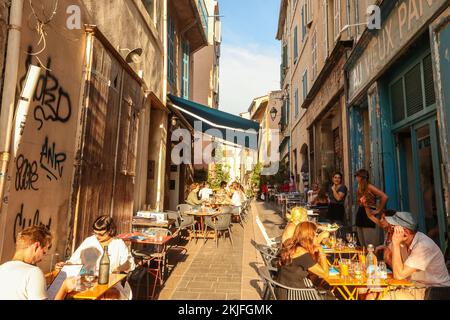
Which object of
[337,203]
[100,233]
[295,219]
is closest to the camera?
[100,233]

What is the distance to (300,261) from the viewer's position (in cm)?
292

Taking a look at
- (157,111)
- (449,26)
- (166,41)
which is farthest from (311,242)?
(166,41)

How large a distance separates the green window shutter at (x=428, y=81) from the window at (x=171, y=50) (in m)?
7.19

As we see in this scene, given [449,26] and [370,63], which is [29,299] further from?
[370,63]

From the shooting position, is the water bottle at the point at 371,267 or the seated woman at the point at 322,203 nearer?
the water bottle at the point at 371,267

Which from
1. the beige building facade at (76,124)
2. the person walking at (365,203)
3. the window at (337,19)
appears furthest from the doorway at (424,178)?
the beige building facade at (76,124)

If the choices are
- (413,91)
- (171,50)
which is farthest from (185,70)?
(413,91)

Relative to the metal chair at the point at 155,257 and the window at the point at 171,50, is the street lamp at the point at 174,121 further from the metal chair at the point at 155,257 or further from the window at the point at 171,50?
the metal chair at the point at 155,257

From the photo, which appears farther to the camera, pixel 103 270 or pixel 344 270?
pixel 344 270

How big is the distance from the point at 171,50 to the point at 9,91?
26.3 ft

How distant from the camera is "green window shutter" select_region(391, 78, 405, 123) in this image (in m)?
5.64

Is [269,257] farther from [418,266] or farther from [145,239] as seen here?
[145,239]

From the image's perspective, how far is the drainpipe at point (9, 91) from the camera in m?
2.87
